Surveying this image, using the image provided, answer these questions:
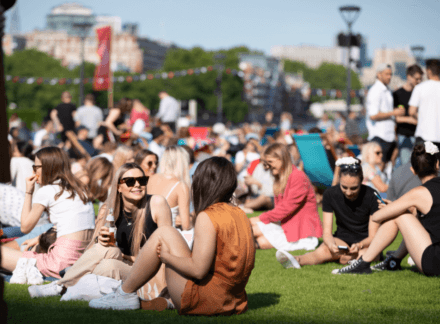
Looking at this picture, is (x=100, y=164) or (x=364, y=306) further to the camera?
(x=100, y=164)

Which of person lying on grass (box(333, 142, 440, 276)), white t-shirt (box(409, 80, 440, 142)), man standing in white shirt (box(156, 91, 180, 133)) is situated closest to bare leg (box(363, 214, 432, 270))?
person lying on grass (box(333, 142, 440, 276))

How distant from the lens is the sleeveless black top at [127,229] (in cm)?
509

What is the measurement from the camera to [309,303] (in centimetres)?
500

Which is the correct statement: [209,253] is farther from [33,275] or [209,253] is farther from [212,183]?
[33,275]

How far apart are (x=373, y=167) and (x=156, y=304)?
231 inches

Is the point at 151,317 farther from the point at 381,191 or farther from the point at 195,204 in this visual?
the point at 381,191

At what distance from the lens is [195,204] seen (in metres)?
4.17

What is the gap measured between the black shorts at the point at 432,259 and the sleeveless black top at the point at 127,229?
248 cm

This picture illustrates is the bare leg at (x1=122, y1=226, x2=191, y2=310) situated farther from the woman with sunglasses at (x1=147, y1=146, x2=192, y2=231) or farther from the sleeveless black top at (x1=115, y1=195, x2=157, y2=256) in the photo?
the woman with sunglasses at (x1=147, y1=146, x2=192, y2=231)

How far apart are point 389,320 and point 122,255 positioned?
2.17 m

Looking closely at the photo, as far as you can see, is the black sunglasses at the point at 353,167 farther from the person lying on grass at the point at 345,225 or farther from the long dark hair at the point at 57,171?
the long dark hair at the point at 57,171

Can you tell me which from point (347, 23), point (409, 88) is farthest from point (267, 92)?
point (409, 88)

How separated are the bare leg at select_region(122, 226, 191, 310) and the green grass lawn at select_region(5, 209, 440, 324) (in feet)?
0.70

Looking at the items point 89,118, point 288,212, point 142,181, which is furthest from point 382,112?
point 89,118
